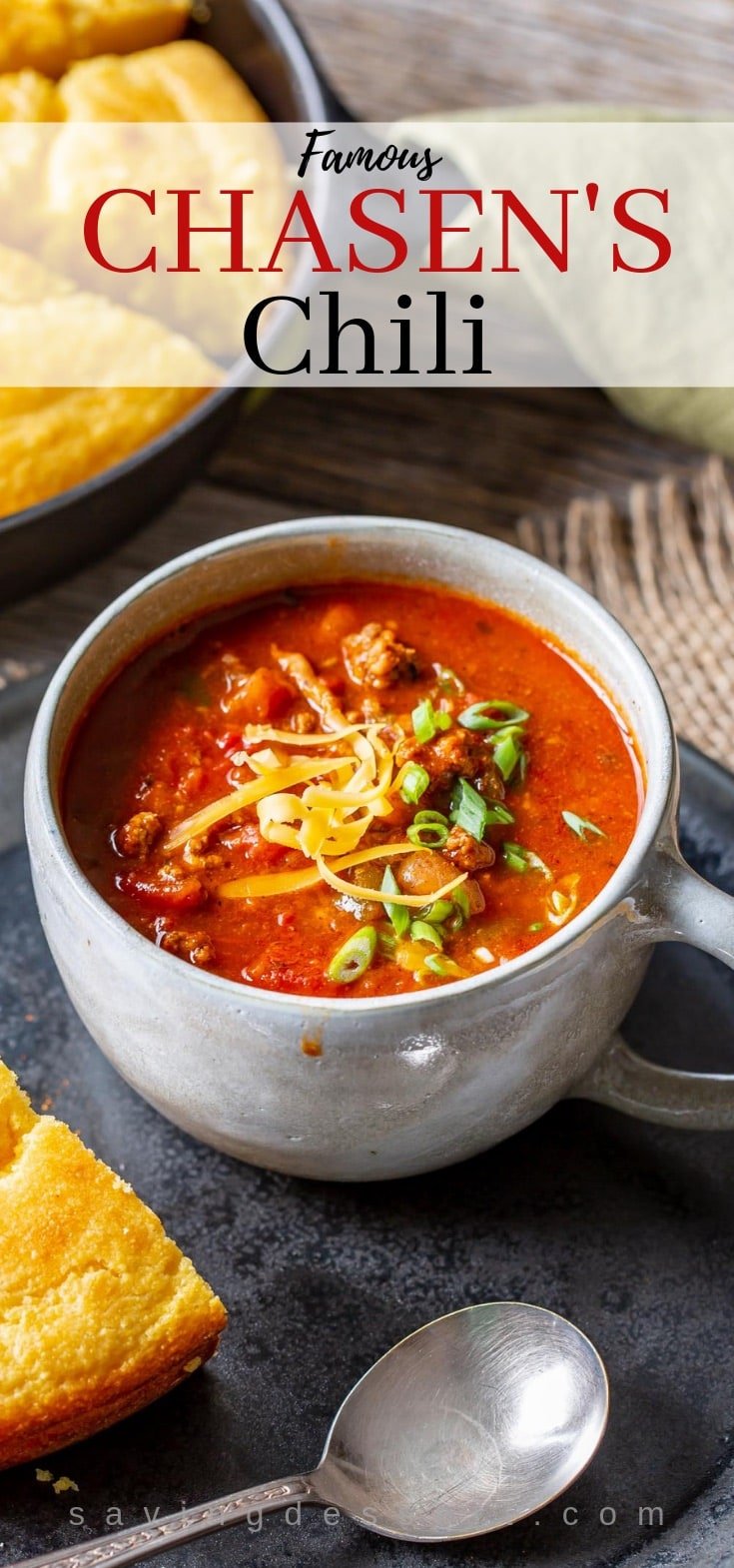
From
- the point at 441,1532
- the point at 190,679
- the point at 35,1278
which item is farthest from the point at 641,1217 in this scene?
the point at 190,679

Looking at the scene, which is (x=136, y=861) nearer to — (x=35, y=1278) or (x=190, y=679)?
(x=190, y=679)

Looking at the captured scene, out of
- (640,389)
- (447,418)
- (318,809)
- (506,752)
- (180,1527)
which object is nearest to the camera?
(180,1527)

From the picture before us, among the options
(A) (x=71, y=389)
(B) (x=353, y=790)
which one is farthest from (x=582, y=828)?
(A) (x=71, y=389)

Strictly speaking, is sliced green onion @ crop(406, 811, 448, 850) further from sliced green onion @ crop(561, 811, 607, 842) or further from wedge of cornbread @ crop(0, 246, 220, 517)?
wedge of cornbread @ crop(0, 246, 220, 517)

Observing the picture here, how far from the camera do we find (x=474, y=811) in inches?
93.2

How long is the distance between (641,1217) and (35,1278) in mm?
906

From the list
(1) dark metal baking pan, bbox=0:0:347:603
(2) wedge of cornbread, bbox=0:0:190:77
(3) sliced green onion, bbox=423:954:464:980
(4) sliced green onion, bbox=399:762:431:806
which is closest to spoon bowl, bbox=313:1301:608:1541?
(3) sliced green onion, bbox=423:954:464:980

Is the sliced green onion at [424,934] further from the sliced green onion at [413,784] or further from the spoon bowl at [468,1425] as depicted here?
the spoon bowl at [468,1425]

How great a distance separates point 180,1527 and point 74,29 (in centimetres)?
353

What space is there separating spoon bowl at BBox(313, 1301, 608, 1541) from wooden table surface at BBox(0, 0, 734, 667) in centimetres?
202

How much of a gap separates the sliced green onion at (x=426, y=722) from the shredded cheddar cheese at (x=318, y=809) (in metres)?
0.06

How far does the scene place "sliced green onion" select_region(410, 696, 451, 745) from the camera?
2477 mm

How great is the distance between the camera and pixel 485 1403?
213 centimetres

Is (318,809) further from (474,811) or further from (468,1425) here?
(468,1425)
